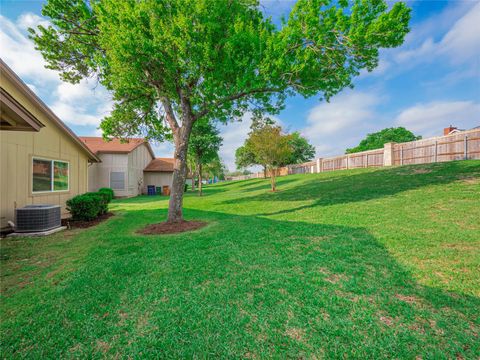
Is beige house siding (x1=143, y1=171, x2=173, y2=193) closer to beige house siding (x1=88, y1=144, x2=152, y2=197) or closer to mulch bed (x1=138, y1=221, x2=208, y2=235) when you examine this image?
beige house siding (x1=88, y1=144, x2=152, y2=197)

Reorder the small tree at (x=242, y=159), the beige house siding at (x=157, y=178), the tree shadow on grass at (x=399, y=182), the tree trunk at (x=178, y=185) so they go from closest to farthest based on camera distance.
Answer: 1. the tree trunk at (x=178, y=185)
2. the tree shadow on grass at (x=399, y=182)
3. the beige house siding at (x=157, y=178)
4. the small tree at (x=242, y=159)

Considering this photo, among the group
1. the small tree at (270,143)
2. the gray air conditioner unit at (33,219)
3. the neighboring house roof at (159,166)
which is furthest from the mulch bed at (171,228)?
the neighboring house roof at (159,166)

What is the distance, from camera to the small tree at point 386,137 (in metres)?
48.0

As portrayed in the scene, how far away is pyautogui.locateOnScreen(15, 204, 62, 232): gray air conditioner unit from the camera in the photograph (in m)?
6.13

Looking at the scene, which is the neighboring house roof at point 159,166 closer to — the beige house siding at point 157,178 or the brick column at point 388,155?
the beige house siding at point 157,178

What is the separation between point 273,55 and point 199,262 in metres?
5.86

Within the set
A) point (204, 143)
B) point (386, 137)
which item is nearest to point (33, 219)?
point (204, 143)

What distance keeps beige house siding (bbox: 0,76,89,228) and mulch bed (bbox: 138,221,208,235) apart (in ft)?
13.4

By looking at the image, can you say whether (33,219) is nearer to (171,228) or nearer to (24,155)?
(24,155)

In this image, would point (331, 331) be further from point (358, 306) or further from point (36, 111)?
point (36, 111)

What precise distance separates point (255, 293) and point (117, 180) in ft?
63.1

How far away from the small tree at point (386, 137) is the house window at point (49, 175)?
2222 inches

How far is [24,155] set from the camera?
6781 millimetres

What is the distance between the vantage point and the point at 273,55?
5.95 m
